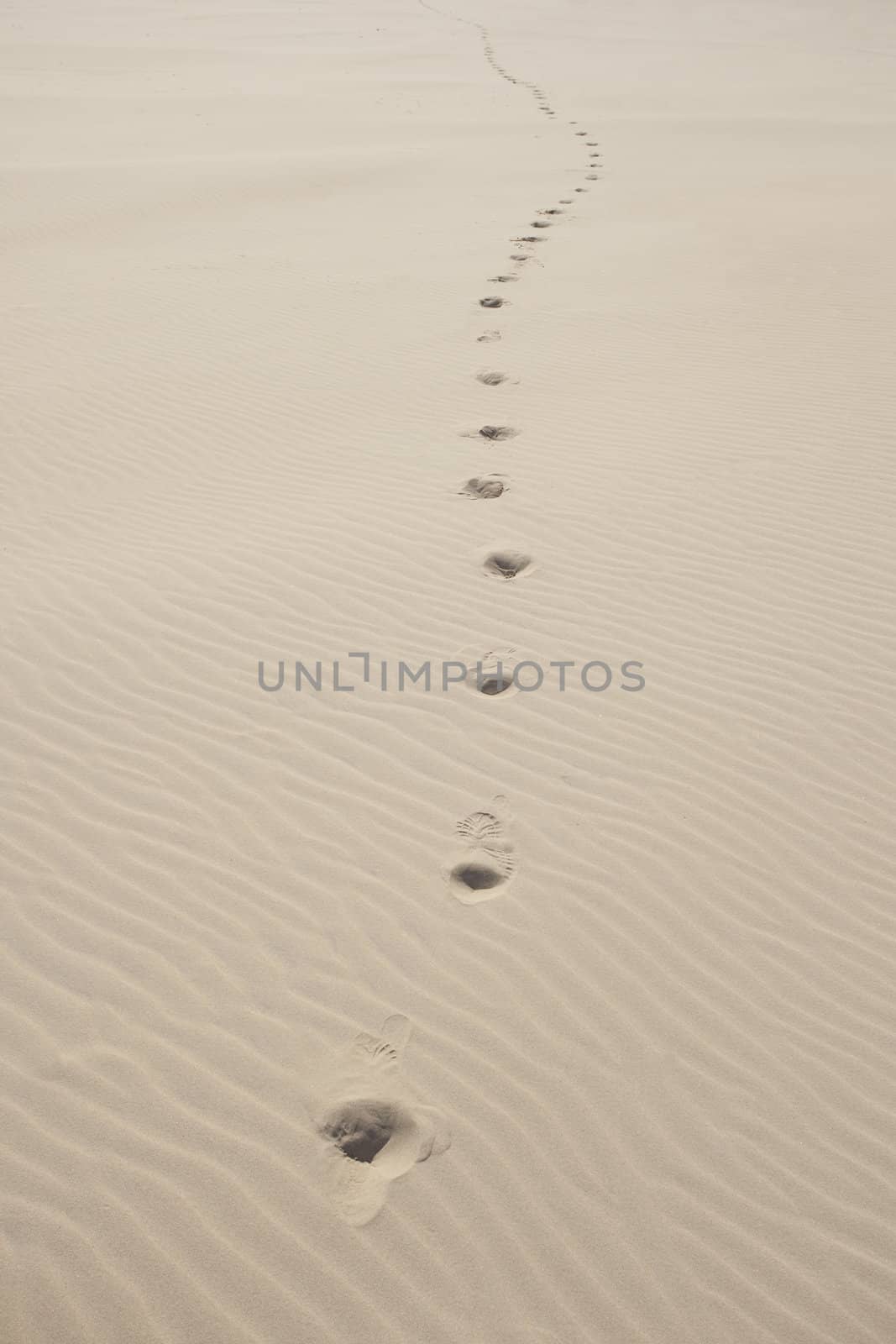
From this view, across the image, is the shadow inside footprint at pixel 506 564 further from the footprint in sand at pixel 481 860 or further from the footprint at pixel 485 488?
the footprint in sand at pixel 481 860

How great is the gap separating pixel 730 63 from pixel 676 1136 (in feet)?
97.3

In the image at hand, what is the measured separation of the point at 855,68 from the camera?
24.0m

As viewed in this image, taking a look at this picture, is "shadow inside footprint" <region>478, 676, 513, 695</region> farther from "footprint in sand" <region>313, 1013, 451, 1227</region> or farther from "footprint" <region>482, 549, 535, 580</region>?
"footprint in sand" <region>313, 1013, 451, 1227</region>

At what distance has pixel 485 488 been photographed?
541 centimetres

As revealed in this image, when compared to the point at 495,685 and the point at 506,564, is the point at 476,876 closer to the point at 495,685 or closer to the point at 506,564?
the point at 495,685

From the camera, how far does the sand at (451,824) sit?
2.26m

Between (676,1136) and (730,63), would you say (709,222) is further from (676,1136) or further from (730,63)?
(730,63)

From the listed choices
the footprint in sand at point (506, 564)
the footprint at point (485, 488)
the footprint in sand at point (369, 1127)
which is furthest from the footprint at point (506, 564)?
the footprint in sand at point (369, 1127)

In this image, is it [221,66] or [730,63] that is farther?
[730,63]

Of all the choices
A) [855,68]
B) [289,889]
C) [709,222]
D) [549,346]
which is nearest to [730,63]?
[855,68]

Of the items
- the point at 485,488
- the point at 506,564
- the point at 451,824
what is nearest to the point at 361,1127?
the point at 451,824

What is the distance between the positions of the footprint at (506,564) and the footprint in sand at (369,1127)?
2.65 metres

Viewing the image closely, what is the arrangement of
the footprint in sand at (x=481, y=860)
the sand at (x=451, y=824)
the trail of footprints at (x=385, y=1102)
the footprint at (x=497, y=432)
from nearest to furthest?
the sand at (x=451, y=824)
the trail of footprints at (x=385, y=1102)
the footprint in sand at (x=481, y=860)
the footprint at (x=497, y=432)

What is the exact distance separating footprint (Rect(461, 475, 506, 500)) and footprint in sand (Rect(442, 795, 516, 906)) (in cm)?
254
